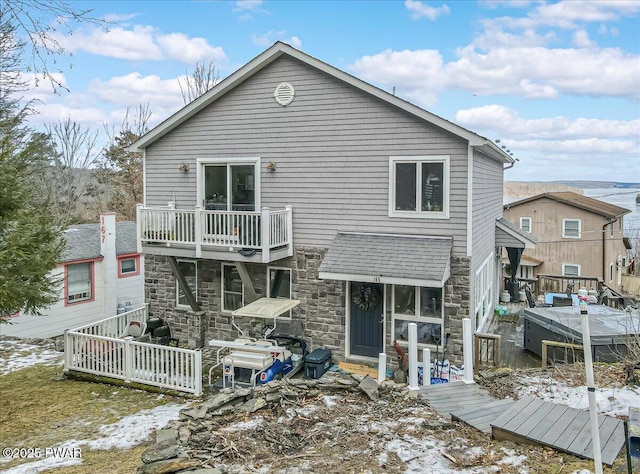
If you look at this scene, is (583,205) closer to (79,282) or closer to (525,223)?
(525,223)

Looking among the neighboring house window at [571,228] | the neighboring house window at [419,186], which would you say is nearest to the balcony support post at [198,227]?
the neighboring house window at [419,186]

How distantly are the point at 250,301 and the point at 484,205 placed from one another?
6.58m

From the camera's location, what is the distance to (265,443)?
558cm

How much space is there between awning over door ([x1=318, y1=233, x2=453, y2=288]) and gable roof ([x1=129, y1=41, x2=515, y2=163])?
93.5 inches

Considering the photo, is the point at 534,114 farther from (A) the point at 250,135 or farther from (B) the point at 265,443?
(B) the point at 265,443

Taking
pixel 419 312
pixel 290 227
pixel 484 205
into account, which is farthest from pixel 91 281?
pixel 484 205

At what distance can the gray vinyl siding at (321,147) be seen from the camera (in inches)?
432

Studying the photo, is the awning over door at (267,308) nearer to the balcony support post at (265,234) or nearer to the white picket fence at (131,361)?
the balcony support post at (265,234)

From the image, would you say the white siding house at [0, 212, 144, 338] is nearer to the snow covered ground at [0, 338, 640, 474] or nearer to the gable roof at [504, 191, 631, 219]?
the snow covered ground at [0, 338, 640, 474]

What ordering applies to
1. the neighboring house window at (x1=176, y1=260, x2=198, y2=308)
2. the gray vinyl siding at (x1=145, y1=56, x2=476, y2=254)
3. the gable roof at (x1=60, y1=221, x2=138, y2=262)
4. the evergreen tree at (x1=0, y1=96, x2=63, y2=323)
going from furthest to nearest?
the gable roof at (x1=60, y1=221, x2=138, y2=262) < the neighboring house window at (x1=176, y1=260, x2=198, y2=308) < the gray vinyl siding at (x1=145, y1=56, x2=476, y2=254) < the evergreen tree at (x1=0, y1=96, x2=63, y2=323)

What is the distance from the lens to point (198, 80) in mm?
31797

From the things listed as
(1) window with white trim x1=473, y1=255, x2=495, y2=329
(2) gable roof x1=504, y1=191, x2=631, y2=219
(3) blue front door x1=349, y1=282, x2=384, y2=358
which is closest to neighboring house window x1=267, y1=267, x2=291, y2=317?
(3) blue front door x1=349, y1=282, x2=384, y2=358

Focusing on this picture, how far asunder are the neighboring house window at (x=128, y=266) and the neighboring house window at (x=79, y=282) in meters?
1.18

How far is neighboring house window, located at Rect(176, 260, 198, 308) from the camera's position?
44.7ft
